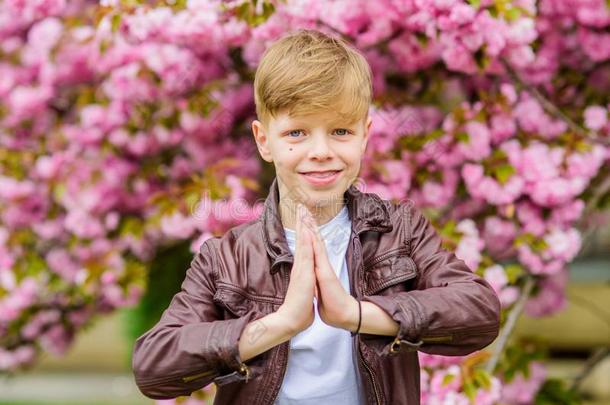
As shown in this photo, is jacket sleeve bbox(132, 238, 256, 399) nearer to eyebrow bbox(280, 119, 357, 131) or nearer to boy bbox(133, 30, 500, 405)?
boy bbox(133, 30, 500, 405)

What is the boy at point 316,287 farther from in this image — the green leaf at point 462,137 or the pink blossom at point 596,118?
the pink blossom at point 596,118

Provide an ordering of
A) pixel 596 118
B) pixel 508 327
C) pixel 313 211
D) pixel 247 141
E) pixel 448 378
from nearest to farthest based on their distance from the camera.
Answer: pixel 313 211
pixel 448 378
pixel 508 327
pixel 596 118
pixel 247 141

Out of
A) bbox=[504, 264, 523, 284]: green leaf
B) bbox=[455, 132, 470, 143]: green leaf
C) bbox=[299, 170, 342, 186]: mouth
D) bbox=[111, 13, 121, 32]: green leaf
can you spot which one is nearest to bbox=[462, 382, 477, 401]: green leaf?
bbox=[504, 264, 523, 284]: green leaf

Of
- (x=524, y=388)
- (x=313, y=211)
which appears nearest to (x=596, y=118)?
(x=524, y=388)

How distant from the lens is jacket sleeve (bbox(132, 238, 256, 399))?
5.24ft

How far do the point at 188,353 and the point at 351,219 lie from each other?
452mm

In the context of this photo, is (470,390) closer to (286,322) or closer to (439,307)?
(439,307)

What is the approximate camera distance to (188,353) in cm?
161

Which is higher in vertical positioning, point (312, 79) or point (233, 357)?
point (312, 79)

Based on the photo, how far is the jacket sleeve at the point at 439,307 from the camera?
1.63 meters

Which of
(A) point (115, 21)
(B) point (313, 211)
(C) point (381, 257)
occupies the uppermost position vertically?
Result: (A) point (115, 21)

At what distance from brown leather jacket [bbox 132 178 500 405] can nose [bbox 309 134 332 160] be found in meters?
0.20

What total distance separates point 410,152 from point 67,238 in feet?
5.88

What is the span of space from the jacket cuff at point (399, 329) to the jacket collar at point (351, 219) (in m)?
0.19
